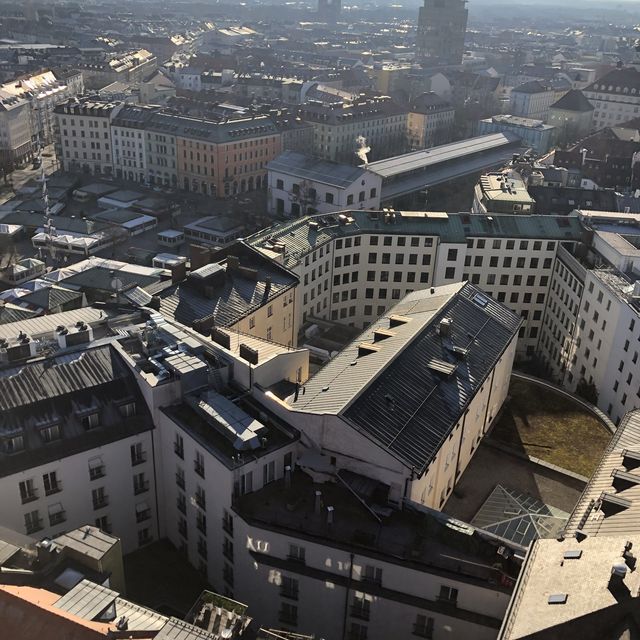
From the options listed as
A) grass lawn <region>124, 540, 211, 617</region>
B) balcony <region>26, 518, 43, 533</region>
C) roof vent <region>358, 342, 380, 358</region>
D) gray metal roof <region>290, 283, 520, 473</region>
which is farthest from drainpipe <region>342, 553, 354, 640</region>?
balcony <region>26, 518, 43, 533</region>

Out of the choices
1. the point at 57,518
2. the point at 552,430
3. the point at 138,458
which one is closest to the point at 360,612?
the point at 138,458

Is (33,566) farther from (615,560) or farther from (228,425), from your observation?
(615,560)

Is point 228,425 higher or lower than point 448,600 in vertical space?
higher

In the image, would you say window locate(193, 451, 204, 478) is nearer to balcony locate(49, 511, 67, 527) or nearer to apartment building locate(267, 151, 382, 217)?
balcony locate(49, 511, 67, 527)

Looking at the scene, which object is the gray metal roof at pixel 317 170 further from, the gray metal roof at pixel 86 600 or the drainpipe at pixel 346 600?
the gray metal roof at pixel 86 600

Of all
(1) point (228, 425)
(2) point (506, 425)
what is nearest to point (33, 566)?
(1) point (228, 425)

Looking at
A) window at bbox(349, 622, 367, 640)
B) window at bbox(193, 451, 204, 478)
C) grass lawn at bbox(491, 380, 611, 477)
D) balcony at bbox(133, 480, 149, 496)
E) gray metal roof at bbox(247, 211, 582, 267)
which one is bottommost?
window at bbox(349, 622, 367, 640)
